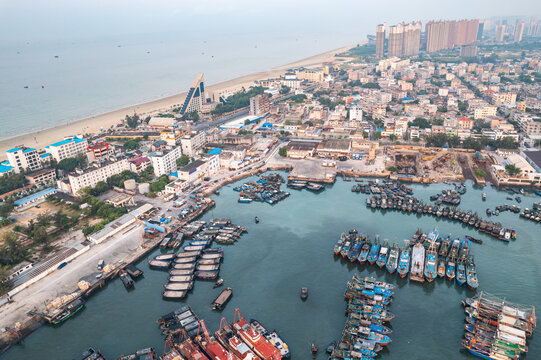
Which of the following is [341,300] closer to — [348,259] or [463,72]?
[348,259]

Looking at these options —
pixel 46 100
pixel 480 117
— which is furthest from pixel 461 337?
pixel 46 100

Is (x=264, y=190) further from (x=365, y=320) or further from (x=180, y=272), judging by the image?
(x=365, y=320)

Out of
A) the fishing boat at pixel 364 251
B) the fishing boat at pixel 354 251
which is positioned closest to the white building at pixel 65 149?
the fishing boat at pixel 354 251

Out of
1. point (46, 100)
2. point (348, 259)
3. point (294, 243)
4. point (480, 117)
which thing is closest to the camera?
point (348, 259)

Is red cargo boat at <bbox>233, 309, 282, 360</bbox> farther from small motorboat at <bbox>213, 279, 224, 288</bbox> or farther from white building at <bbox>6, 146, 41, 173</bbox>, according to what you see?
white building at <bbox>6, 146, 41, 173</bbox>

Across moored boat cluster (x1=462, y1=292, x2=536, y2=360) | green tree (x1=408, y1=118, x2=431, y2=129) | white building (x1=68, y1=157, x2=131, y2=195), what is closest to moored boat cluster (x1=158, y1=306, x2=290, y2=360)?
moored boat cluster (x1=462, y1=292, x2=536, y2=360)

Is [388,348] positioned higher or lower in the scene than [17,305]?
lower

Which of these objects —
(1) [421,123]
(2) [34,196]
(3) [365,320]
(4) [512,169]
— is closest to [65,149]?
(2) [34,196]
